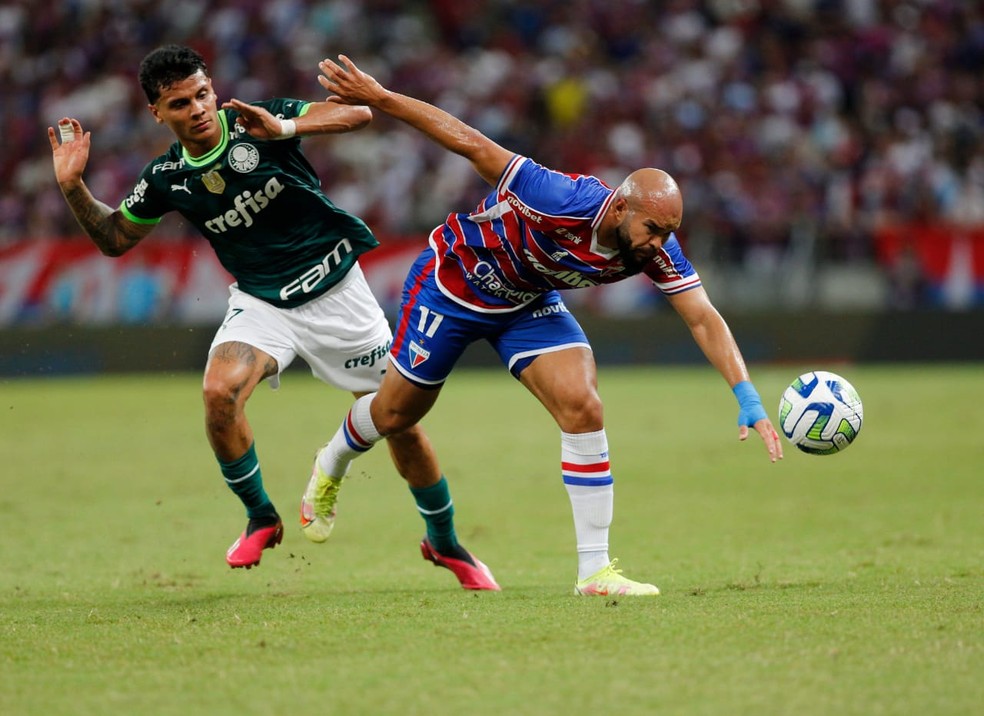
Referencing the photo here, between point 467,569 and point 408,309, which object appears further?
point 467,569

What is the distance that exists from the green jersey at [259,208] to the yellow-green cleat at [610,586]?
2.21 metres

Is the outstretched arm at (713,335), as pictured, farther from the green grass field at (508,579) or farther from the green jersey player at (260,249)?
the green jersey player at (260,249)

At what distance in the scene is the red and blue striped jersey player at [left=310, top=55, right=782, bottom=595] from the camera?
5949 mm

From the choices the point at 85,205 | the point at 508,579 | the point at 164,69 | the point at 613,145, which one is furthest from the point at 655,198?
the point at 613,145

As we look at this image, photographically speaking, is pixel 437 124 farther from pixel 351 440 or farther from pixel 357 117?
pixel 351 440

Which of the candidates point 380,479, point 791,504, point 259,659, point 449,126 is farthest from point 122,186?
point 259,659

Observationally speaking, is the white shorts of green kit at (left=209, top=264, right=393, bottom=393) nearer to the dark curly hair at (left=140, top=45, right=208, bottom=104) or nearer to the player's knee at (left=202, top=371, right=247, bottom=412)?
the player's knee at (left=202, top=371, right=247, bottom=412)

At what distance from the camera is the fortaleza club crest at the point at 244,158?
22.9 feet

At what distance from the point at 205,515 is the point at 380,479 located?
2221 millimetres

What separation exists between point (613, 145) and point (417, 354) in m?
15.6

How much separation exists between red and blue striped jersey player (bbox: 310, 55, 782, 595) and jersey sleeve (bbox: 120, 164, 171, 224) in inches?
44.6

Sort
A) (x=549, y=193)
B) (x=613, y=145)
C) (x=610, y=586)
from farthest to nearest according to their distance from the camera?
(x=613, y=145)
(x=610, y=586)
(x=549, y=193)

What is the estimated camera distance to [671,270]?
20.5 ft

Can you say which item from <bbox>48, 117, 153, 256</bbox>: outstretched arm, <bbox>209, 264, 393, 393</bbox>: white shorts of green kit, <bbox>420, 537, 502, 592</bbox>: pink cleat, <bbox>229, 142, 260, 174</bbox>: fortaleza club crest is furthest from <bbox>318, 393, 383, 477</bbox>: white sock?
<bbox>48, 117, 153, 256</bbox>: outstretched arm
